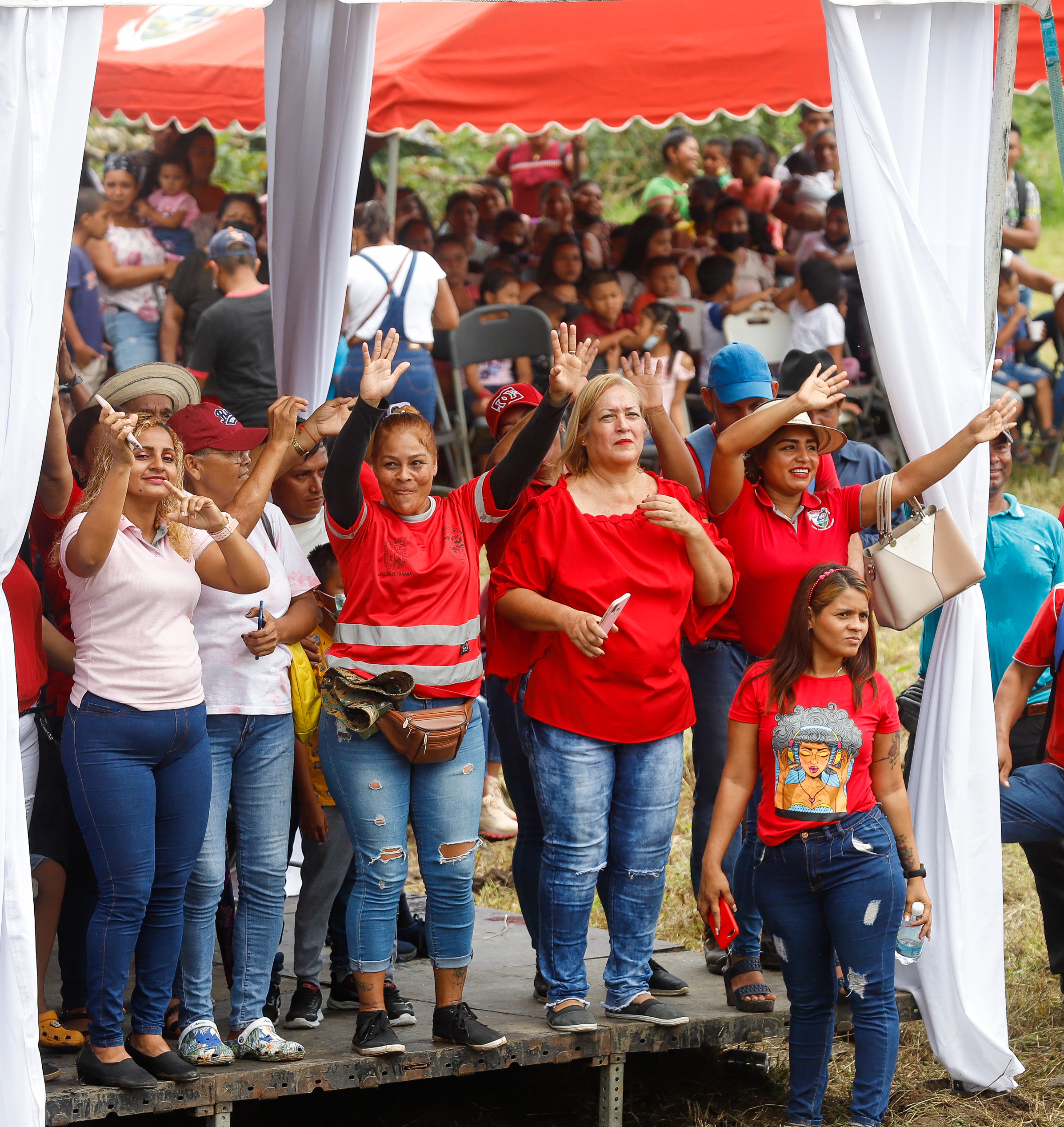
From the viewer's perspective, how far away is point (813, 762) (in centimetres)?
370

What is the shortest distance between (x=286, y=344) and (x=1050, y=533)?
8.89ft

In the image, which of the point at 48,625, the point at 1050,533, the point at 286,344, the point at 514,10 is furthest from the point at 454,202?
the point at 48,625

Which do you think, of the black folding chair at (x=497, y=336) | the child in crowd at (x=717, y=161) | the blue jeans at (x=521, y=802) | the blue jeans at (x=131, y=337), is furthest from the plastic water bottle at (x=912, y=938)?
the child in crowd at (x=717, y=161)

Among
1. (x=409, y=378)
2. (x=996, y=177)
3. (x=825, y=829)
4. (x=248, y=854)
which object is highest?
(x=996, y=177)

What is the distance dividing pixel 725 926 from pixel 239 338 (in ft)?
14.6

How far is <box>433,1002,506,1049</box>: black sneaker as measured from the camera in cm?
378

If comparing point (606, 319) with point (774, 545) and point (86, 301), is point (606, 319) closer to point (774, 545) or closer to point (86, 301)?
point (86, 301)

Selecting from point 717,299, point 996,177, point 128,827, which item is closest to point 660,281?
point 717,299

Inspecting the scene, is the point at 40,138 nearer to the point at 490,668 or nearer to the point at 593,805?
the point at 490,668

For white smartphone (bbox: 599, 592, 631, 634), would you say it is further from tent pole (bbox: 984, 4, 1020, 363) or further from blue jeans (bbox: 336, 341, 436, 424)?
blue jeans (bbox: 336, 341, 436, 424)

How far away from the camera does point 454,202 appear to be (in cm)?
1104

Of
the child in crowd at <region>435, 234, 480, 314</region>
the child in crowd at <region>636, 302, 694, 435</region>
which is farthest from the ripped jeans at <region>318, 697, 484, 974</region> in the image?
the child in crowd at <region>435, 234, 480, 314</region>

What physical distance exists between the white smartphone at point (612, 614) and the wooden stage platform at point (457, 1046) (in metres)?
1.13

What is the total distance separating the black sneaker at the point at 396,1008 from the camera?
4.03 m
